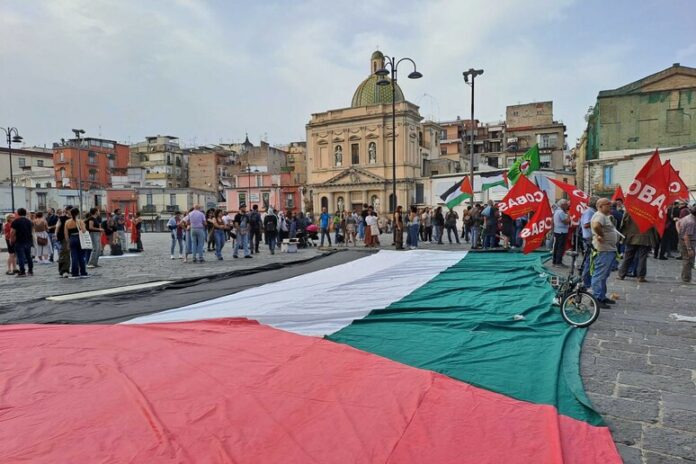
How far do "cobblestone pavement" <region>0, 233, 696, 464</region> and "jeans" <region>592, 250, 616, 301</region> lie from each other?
37 centimetres

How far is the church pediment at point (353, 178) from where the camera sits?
53.2m

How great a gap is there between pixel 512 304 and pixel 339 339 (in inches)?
124

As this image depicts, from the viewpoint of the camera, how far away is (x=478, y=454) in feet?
9.11

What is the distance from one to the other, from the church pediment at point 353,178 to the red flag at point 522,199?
41789mm

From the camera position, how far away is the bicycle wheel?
584cm

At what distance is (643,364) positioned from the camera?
4562 millimetres

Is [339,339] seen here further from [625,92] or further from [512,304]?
[625,92]

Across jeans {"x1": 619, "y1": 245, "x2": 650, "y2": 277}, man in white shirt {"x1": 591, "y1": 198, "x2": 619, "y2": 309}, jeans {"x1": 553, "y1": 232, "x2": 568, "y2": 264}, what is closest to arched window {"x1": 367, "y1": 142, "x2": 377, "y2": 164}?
jeans {"x1": 553, "y1": 232, "x2": 568, "y2": 264}

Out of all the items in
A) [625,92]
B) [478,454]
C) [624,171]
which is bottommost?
[478,454]

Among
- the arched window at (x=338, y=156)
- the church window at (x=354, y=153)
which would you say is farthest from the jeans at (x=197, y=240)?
the arched window at (x=338, y=156)

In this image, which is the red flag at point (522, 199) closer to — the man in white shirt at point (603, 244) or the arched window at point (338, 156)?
the man in white shirt at point (603, 244)

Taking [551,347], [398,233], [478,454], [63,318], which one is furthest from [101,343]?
[398,233]

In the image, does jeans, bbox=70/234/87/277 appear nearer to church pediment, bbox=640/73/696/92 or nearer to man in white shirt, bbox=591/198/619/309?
man in white shirt, bbox=591/198/619/309

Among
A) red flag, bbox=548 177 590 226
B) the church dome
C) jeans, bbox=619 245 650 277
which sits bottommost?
jeans, bbox=619 245 650 277
